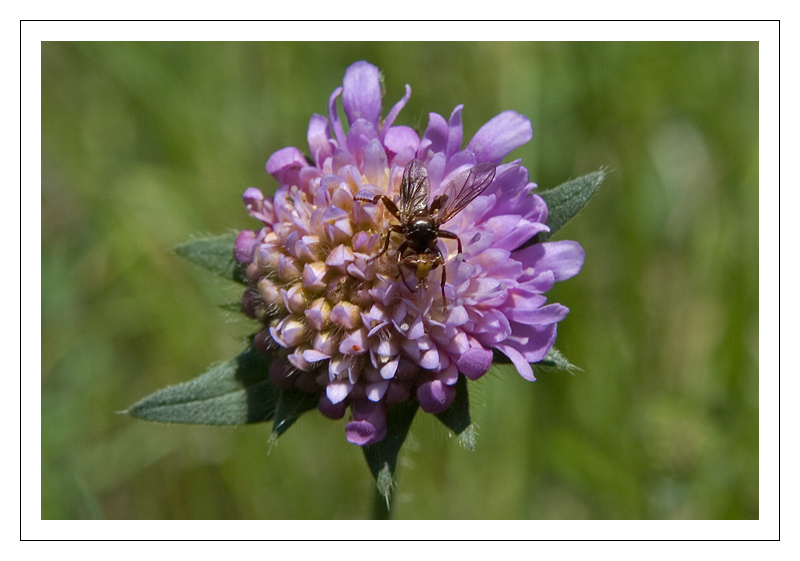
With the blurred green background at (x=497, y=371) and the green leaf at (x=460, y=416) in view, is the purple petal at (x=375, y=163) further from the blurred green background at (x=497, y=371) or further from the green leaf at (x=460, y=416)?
the blurred green background at (x=497, y=371)

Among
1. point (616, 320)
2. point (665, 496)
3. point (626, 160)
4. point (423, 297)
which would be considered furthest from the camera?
point (626, 160)

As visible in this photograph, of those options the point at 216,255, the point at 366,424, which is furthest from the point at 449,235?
the point at 216,255

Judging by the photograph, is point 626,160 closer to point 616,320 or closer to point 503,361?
point 616,320

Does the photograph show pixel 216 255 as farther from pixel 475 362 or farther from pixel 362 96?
pixel 475 362

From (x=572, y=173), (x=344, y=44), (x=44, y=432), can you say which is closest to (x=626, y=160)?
(x=572, y=173)

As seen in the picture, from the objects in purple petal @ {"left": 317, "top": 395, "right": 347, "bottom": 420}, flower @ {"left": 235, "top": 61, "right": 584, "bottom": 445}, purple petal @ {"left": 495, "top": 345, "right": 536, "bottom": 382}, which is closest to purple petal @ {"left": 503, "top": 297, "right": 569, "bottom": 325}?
flower @ {"left": 235, "top": 61, "right": 584, "bottom": 445}
